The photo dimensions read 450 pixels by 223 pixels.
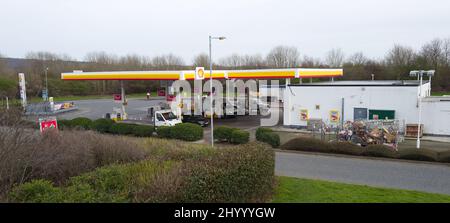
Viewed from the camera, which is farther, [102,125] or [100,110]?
[100,110]

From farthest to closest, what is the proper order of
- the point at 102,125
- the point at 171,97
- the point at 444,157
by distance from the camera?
the point at 171,97
the point at 102,125
the point at 444,157

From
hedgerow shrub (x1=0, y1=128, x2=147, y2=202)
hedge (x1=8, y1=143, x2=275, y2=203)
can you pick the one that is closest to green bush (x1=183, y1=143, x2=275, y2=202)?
hedge (x1=8, y1=143, x2=275, y2=203)

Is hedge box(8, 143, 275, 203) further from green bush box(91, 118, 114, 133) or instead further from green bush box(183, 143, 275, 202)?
green bush box(91, 118, 114, 133)

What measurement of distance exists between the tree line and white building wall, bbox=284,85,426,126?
30.0 metres

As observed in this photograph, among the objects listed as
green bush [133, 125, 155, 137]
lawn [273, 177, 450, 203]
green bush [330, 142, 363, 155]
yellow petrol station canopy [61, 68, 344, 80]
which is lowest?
lawn [273, 177, 450, 203]

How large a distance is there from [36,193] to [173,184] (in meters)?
2.97

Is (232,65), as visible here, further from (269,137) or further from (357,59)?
(269,137)

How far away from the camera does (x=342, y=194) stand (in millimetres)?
9641

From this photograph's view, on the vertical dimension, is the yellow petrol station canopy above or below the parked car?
above

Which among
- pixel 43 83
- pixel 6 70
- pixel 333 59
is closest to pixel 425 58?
pixel 333 59

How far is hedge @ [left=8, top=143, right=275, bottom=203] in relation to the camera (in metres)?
7.13

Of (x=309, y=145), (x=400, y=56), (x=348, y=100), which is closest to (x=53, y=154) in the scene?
(x=309, y=145)

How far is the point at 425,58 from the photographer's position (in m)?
50.0

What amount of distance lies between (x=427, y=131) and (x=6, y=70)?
59397 mm
